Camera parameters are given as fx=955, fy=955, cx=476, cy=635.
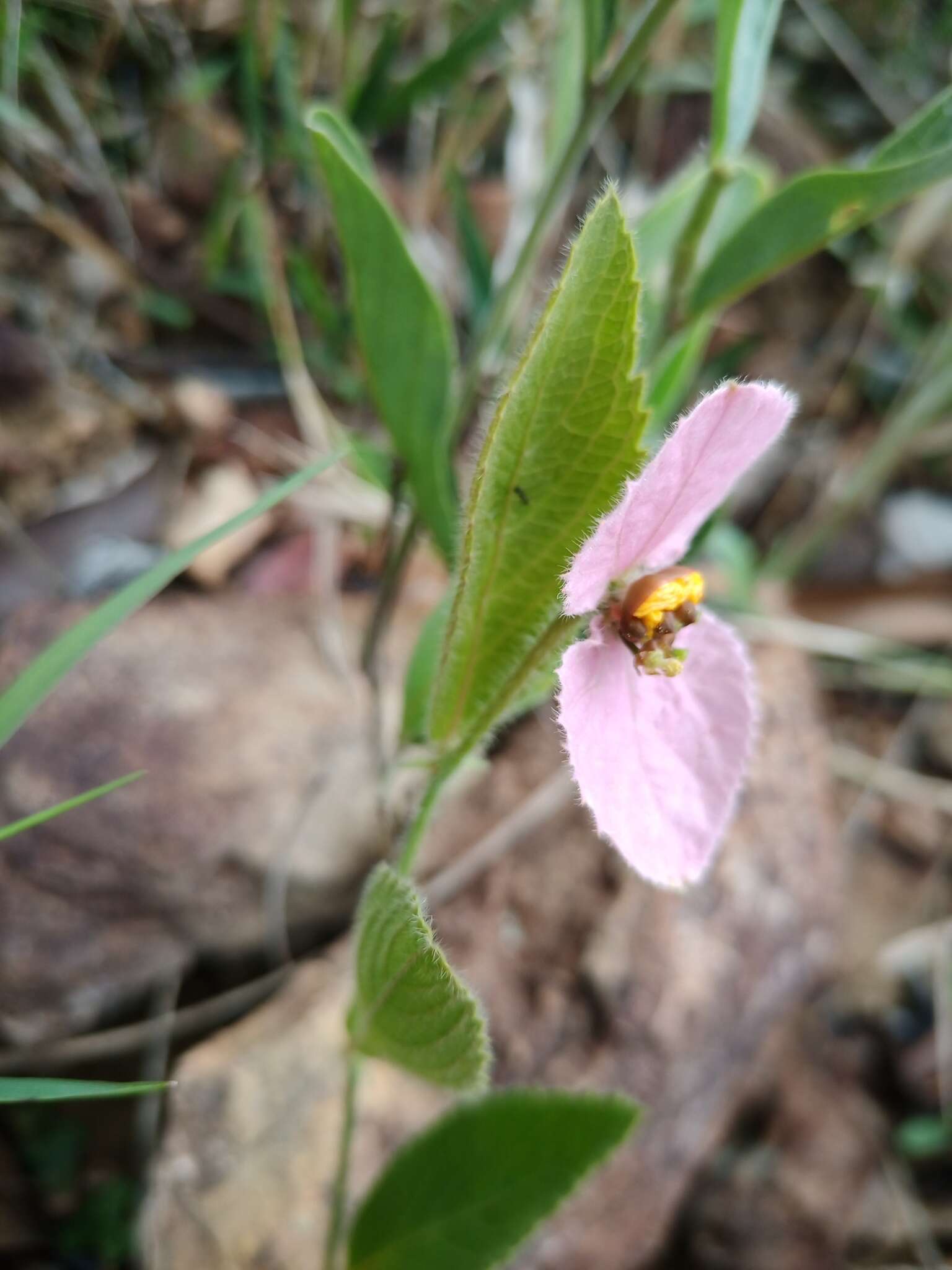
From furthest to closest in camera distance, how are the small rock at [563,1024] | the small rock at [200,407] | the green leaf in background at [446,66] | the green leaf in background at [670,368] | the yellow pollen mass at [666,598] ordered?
1. the small rock at [200,407]
2. the green leaf in background at [446,66]
3. the small rock at [563,1024]
4. the green leaf in background at [670,368]
5. the yellow pollen mass at [666,598]

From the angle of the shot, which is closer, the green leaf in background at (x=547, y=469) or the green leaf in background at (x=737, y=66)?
the green leaf in background at (x=547, y=469)

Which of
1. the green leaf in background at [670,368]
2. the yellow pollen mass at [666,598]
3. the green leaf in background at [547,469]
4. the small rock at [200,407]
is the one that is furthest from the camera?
the small rock at [200,407]

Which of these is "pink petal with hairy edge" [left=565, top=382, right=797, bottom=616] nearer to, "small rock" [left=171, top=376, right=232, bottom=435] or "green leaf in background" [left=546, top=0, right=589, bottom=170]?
"green leaf in background" [left=546, top=0, right=589, bottom=170]

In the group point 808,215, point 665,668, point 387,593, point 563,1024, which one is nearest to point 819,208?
point 808,215

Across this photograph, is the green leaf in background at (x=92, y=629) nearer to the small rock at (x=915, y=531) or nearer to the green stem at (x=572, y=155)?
the green stem at (x=572, y=155)

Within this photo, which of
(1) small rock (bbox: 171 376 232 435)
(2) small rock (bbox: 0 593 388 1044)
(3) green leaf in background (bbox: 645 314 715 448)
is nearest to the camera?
(3) green leaf in background (bbox: 645 314 715 448)

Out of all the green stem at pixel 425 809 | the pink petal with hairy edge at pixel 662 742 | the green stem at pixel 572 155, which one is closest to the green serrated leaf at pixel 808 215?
the green stem at pixel 572 155

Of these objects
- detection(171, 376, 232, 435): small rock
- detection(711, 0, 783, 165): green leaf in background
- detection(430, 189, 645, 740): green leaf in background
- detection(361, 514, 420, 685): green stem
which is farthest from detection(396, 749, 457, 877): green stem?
detection(171, 376, 232, 435): small rock

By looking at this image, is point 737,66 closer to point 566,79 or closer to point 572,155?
point 572,155

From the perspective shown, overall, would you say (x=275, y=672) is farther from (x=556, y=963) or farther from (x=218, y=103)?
(x=218, y=103)
